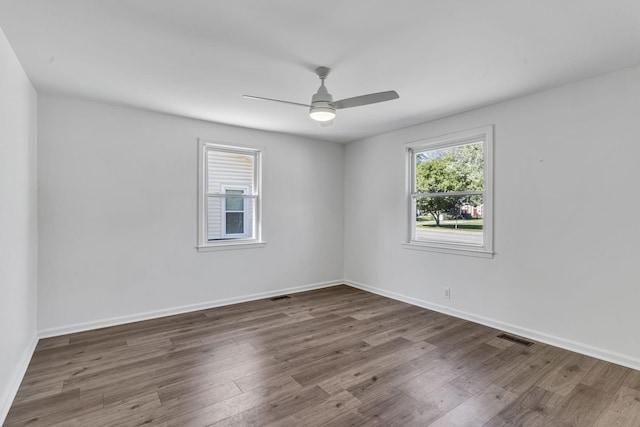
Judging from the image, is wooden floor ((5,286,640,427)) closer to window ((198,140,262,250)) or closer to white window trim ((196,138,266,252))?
white window trim ((196,138,266,252))

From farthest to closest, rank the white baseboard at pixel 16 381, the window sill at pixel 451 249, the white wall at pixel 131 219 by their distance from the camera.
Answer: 1. the window sill at pixel 451 249
2. the white wall at pixel 131 219
3. the white baseboard at pixel 16 381

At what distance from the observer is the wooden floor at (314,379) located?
2.14 metres

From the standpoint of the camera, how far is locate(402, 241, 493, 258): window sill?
12.6 feet

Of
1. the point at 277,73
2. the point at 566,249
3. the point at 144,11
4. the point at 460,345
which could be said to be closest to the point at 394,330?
the point at 460,345

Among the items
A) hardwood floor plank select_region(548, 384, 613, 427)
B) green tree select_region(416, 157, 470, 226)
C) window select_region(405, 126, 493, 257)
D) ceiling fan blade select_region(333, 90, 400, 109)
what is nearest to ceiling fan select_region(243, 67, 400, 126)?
ceiling fan blade select_region(333, 90, 400, 109)

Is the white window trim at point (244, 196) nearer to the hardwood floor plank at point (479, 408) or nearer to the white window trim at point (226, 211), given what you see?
the white window trim at point (226, 211)

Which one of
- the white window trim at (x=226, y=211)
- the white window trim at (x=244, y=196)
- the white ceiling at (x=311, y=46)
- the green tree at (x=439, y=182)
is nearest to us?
the white ceiling at (x=311, y=46)

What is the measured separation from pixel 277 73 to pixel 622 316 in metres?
3.62

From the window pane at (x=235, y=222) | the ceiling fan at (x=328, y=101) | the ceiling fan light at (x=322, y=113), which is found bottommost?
the window pane at (x=235, y=222)

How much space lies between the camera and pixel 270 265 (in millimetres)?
5027

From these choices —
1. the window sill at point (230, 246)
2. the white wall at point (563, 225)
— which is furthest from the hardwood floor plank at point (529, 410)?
the window sill at point (230, 246)

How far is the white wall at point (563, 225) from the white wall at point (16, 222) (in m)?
4.21

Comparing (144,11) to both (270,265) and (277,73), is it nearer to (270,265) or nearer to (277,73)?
(277,73)

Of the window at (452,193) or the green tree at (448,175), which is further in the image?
the green tree at (448,175)
